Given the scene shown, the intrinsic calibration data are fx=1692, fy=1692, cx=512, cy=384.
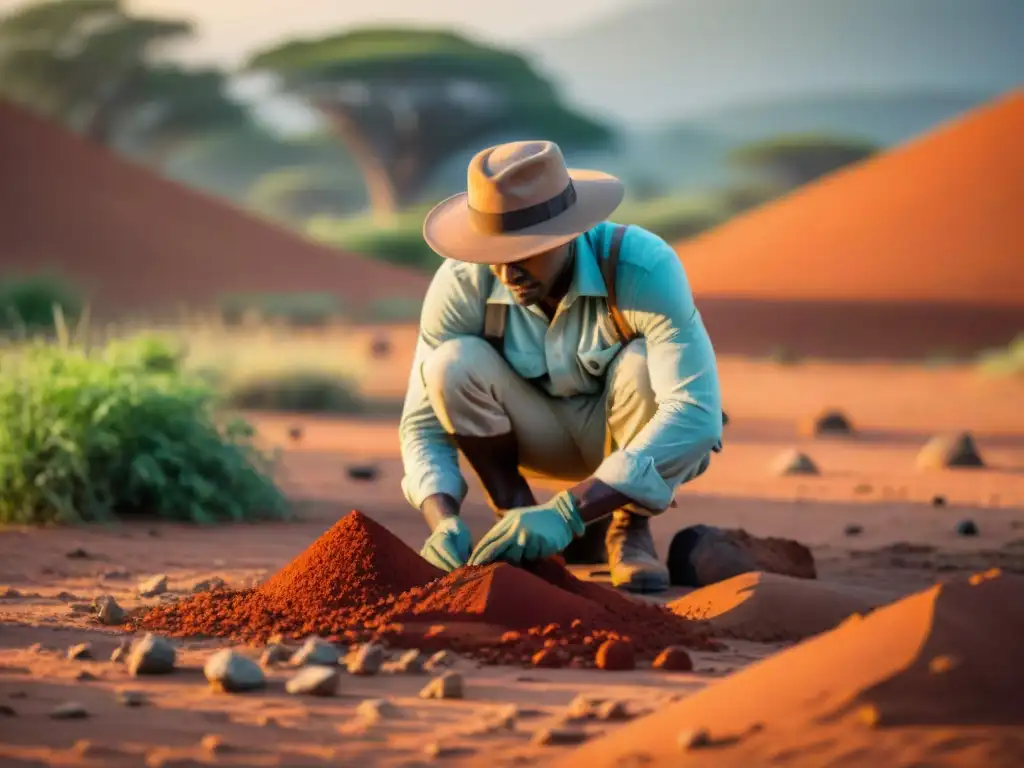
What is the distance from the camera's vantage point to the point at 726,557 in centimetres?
492

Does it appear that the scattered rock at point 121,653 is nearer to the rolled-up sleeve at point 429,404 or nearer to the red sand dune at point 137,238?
the rolled-up sleeve at point 429,404

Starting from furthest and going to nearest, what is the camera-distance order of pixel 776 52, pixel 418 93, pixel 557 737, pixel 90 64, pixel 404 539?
pixel 776 52 → pixel 418 93 → pixel 90 64 → pixel 404 539 → pixel 557 737

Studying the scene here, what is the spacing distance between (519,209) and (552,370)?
21.9 inches

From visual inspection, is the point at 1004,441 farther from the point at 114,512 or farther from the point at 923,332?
the point at 923,332

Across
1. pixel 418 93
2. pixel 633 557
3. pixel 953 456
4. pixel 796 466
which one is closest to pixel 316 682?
pixel 633 557

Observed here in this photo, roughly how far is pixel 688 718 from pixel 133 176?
74.0ft

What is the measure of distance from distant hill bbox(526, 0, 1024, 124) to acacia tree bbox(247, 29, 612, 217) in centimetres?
8200

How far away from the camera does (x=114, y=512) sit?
20.2 ft

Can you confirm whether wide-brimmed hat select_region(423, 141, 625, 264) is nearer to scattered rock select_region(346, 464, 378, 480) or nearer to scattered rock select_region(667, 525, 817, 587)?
scattered rock select_region(667, 525, 817, 587)

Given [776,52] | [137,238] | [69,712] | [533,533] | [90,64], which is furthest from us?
[776,52]

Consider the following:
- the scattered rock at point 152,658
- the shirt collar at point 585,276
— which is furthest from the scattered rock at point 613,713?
Result: the shirt collar at point 585,276

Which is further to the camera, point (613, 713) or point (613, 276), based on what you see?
point (613, 276)

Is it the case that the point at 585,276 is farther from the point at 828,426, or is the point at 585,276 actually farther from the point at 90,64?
the point at 90,64

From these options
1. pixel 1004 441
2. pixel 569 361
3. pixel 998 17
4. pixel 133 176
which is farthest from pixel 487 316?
pixel 998 17
